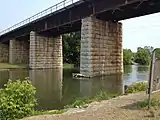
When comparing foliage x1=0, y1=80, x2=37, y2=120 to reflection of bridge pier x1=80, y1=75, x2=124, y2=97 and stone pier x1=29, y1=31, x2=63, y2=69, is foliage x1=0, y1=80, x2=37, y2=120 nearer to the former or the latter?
reflection of bridge pier x1=80, y1=75, x2=124, y2=97

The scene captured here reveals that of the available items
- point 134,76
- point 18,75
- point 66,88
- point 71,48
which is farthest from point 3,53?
point 66,88

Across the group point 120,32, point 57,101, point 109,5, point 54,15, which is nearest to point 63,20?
point 54,15

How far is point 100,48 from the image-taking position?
1502 inches

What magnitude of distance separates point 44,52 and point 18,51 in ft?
54.5

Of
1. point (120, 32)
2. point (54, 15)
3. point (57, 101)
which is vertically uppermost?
point (54, 15)

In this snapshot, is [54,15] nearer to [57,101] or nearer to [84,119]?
[57,101]

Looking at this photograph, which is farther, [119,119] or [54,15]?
[54,15]

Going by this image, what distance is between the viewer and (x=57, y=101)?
16.8 meters

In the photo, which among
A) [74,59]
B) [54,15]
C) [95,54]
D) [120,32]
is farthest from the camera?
[74,59]

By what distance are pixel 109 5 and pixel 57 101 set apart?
19926 millimetres

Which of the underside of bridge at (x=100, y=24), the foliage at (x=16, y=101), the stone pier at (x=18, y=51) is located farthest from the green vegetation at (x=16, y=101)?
the stone pier at (x=18, y=51)

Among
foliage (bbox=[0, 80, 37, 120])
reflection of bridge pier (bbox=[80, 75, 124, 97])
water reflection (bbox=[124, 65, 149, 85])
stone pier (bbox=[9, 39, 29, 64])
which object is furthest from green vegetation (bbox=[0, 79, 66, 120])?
stone pier (bbox=[9, 39, 29, 64])

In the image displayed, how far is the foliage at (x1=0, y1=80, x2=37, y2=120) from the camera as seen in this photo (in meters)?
8.95

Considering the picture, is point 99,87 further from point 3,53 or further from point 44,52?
point 3,53
